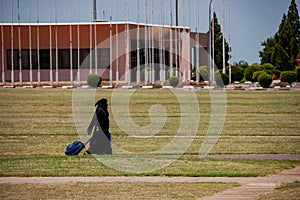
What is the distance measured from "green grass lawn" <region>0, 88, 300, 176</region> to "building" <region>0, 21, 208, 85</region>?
25.1 meters

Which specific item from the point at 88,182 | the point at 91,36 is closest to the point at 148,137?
the point at 88,182

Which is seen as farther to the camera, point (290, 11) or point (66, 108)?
point (290, 11)

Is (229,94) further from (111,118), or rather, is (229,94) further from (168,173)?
(168,173)

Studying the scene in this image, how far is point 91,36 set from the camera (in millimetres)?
78188

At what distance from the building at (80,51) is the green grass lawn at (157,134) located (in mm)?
25124

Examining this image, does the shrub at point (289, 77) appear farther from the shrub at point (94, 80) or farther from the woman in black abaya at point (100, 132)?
the woman in black abaya at point (100, 132)

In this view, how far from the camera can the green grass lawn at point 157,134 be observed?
55.7 feet

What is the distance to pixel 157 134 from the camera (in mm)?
26703

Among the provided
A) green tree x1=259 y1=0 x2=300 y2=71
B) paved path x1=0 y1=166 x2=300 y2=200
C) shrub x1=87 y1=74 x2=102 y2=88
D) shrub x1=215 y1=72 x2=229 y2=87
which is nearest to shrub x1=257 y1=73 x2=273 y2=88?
shrub x1=215 y1=72 x2=229 y2=87

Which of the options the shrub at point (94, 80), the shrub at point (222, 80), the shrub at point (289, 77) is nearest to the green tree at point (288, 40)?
the shrub at point (289, 77)

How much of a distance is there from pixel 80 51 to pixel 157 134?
5396cm

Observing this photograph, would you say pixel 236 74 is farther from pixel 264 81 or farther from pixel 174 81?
pixel 264 81

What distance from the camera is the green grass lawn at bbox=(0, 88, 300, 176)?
669 inches

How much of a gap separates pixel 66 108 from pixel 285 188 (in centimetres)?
2773
